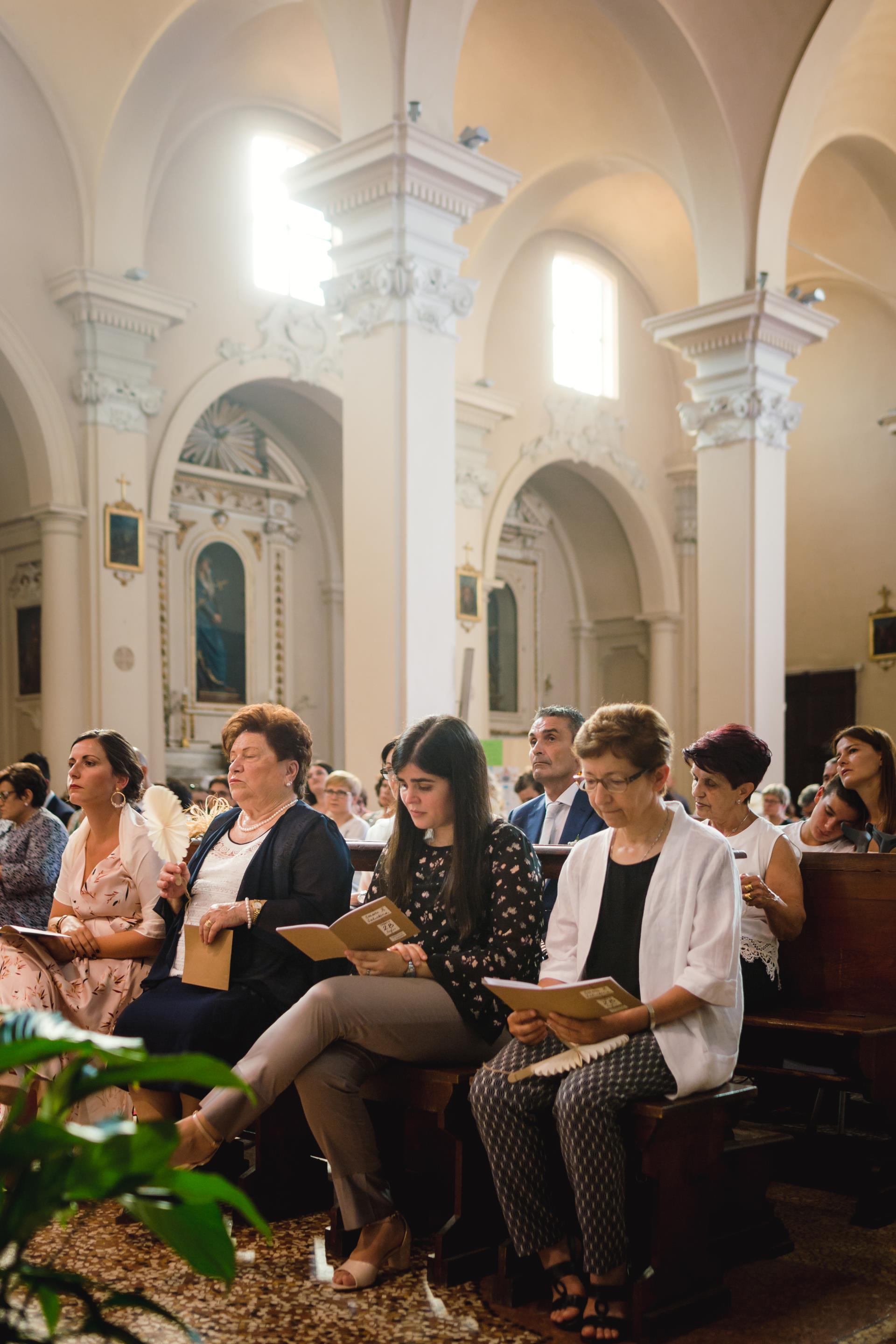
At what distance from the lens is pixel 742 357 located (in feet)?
38.7

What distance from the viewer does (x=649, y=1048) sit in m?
3.36

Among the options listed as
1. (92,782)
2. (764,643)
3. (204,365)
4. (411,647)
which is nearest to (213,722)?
(204,365)

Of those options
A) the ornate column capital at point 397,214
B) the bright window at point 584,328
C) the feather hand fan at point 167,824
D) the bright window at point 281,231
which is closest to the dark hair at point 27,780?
the feather hand fan at point 167,824

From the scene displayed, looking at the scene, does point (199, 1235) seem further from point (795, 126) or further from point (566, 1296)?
point (795, 126)

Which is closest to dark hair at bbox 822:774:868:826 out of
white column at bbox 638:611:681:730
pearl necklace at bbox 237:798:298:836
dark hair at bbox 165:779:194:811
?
pearl necklace at bbox 237:798:298:836

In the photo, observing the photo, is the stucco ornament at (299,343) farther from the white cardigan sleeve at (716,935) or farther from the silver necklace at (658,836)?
the white cardigan sleeve at (716,935)

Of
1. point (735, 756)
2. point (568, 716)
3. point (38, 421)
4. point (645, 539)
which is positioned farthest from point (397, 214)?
point (645, 539)

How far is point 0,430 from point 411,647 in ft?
20.2

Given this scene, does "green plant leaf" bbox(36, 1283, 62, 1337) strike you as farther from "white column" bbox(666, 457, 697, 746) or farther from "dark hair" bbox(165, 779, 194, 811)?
"white column" bbox(666, 457, 697, 746)

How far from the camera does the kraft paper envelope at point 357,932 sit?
3.55m

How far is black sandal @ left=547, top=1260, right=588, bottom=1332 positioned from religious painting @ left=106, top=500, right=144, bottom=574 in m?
9.94

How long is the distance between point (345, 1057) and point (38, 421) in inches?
380

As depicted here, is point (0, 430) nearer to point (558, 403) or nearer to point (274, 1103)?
point (558, 403)

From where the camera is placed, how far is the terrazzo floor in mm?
3199
